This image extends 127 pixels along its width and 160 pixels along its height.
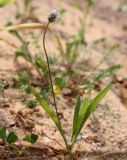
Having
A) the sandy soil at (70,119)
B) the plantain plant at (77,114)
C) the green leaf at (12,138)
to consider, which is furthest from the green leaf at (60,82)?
the green leaf at (12,138)

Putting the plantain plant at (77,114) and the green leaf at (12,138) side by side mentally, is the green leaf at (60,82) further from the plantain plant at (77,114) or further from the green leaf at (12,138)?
the green leaf at (12,138)

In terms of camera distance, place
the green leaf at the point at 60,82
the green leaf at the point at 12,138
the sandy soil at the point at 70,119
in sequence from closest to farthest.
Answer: the green leaf at the point at 12,138 < the sandy soil at the point at 70,119 < the green leaf at the point at 60,82

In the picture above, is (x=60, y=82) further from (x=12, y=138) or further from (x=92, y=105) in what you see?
(x=12, y=138)

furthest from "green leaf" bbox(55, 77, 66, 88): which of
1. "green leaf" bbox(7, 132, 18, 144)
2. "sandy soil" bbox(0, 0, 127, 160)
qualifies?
"green leaf" bbox(7, 132, 18, 144)

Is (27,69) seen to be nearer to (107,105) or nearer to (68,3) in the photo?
(107,105)

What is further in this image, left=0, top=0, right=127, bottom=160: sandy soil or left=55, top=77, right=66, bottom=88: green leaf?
left=55, top=77, right=66, bottom=88: green leaf

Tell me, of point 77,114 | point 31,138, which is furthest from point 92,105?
point 31,138

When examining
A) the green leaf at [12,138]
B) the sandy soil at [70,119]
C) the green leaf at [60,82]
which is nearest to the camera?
the green leaf at [12,138]

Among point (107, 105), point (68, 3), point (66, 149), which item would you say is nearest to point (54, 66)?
point (107, 105)

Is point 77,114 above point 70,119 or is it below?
above

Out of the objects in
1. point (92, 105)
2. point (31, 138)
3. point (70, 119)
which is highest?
point (92, 105)

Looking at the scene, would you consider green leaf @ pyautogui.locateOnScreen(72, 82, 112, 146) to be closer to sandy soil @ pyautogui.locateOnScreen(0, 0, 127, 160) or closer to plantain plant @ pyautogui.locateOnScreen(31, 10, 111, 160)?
plantain plant @ pyautogui.locateOnScreen(31, 10, 111, 160)
